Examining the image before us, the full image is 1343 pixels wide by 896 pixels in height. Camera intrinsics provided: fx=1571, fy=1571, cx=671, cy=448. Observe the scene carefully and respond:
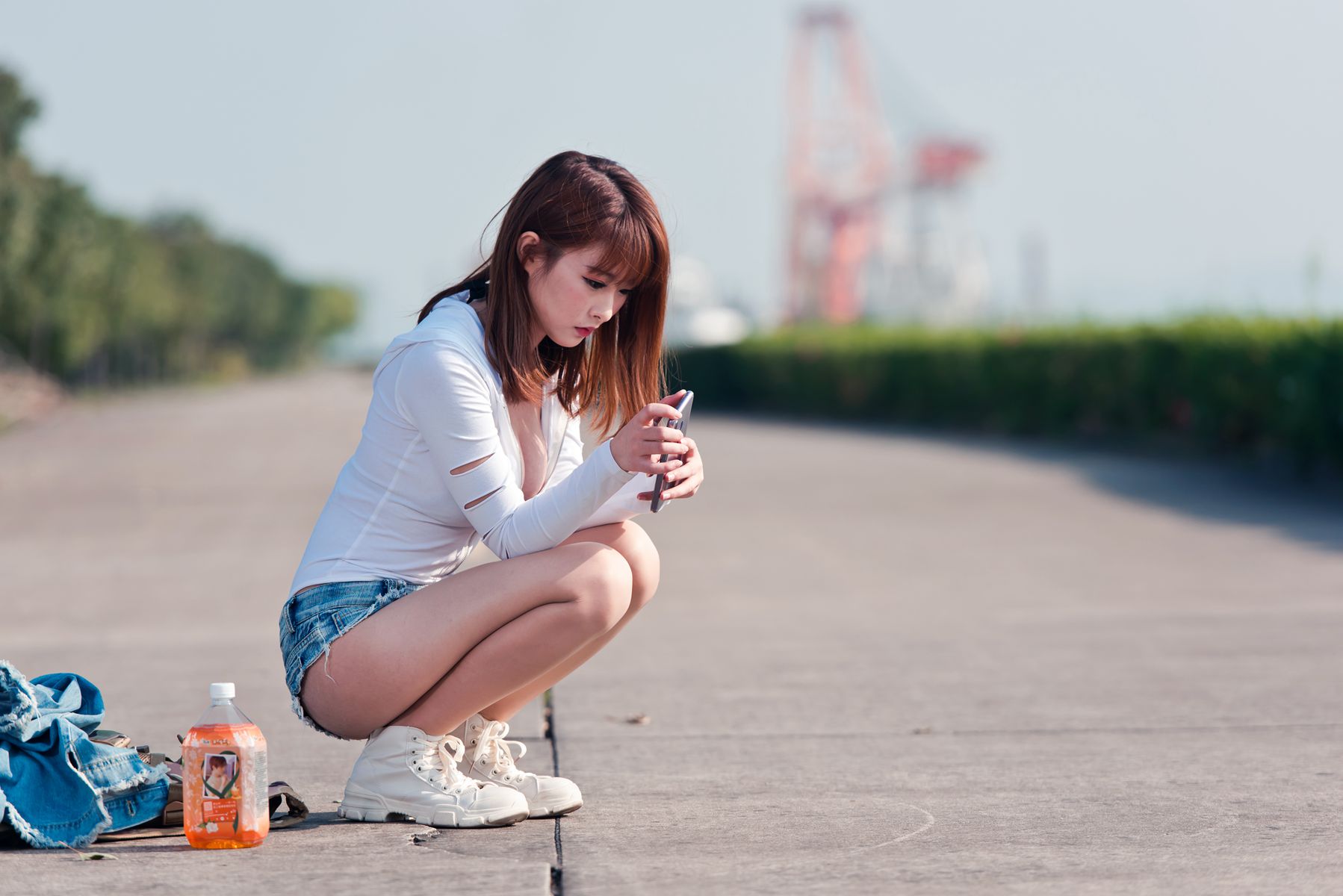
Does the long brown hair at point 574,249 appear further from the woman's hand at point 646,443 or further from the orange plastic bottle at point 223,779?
the orange plastic bottle at point 223,779

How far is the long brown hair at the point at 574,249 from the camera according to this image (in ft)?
9.98

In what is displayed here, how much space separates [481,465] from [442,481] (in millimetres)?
119

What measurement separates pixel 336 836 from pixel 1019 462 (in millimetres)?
10694

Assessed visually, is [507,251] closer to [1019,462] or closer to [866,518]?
[866,518]

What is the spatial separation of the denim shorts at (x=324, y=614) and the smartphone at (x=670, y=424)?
1.84 feet

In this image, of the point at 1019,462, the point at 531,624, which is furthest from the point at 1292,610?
the point at 1019,462

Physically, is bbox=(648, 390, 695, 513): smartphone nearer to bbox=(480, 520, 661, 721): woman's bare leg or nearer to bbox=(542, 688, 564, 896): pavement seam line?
bbox=(480, 520, 661, 721): woman's bare leg

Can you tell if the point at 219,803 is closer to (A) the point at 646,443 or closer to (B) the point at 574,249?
(A) the point at 646,443

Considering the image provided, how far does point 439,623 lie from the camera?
3051mm

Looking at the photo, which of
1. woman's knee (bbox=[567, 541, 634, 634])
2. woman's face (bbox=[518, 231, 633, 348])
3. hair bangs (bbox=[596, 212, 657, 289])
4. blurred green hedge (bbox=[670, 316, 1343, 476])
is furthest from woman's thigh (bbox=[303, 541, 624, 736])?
blurred green hedge (bbox=[670, 316, 1343, 476])

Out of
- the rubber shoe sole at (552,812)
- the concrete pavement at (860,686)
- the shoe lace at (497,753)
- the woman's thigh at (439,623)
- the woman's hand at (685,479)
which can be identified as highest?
the woman's hand at (685,479)

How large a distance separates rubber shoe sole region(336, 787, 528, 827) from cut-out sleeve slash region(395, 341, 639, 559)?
0.52 m

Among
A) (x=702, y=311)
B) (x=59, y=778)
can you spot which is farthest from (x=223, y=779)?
(x=702, y=311)

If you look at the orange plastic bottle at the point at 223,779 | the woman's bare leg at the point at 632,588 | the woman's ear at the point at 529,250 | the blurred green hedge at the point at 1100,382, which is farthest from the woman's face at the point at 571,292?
the orange plastic bottle at the point at 223,779
